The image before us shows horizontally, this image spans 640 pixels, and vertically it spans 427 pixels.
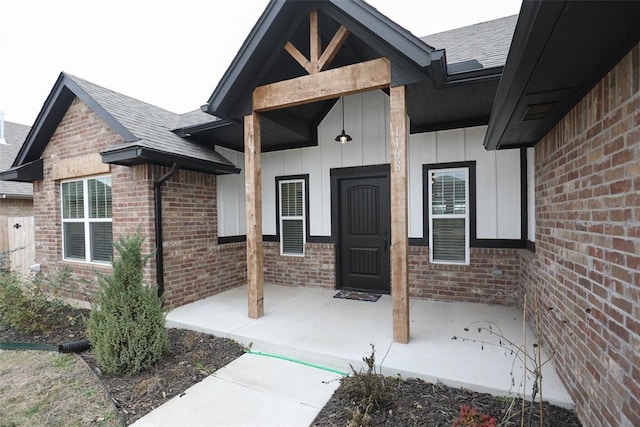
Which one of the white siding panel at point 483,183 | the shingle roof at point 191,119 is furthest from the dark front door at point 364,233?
the shingle roof at point 191,119

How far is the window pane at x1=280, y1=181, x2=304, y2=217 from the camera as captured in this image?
6613 millimetres

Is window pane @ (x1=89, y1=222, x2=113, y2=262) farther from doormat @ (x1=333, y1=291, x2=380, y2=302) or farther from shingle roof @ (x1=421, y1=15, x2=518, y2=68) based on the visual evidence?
shingle roof @ (x1=421, y1=15, x2=518, y2=68)

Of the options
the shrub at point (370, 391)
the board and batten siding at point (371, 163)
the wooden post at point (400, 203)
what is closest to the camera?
the shrub at point (370, 391)

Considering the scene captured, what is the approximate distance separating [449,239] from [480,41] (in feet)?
10.9

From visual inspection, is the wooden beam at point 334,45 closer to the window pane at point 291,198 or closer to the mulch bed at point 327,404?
the window pane at point 291,198

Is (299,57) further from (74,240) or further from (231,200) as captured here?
(74,240)

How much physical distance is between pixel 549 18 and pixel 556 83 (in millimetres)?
892

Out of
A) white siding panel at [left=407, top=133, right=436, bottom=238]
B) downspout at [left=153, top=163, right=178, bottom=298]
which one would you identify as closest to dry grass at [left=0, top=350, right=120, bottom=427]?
downspout at [left=153, top=163, right=178, bottom=298]

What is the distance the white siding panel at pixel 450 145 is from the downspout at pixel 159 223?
4529mm

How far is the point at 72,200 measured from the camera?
610cm

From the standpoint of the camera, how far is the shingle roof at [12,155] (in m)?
9.38

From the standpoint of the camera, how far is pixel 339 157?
20.1 ft

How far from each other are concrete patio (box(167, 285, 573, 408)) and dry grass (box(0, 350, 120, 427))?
4.23 ft

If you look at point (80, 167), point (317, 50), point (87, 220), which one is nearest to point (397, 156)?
point (317, 50)
